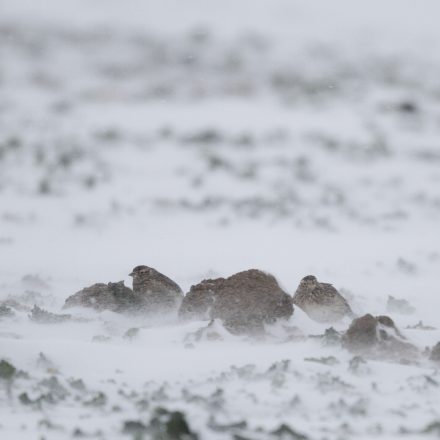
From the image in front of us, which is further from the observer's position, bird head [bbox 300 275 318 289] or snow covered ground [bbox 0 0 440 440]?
bird head [bbox 300 275 318 289]

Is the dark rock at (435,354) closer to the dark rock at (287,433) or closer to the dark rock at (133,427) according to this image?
the dark rock at (287,433)

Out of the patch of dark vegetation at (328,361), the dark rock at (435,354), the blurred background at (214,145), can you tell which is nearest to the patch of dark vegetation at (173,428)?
the patch of dark vegetation at (328,361)

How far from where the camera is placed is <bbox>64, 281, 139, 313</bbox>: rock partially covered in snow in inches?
180

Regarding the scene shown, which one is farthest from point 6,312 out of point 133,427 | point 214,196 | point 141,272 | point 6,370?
point 214,196

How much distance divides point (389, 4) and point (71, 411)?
2581 cm

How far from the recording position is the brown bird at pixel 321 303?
4.50 m

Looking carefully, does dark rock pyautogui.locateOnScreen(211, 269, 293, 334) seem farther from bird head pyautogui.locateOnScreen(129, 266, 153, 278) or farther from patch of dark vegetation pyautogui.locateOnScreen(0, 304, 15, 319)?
patch of dark vegetation pyautogui.locateOnScreen(0, 304, 15, 319)

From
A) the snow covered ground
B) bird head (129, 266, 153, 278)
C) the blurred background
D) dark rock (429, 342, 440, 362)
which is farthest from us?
the blurred background

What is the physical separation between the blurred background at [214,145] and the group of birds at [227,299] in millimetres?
900

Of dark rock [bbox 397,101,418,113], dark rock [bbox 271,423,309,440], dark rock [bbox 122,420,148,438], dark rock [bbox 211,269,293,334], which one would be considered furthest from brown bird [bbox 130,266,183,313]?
dark rock [bbox 397,101,418,113]

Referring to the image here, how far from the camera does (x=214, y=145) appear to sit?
12.1 metres

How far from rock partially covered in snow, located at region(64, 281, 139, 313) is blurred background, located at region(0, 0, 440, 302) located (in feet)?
2.46

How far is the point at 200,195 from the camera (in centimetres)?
958

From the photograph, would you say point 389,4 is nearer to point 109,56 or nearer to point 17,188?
point 109,56
